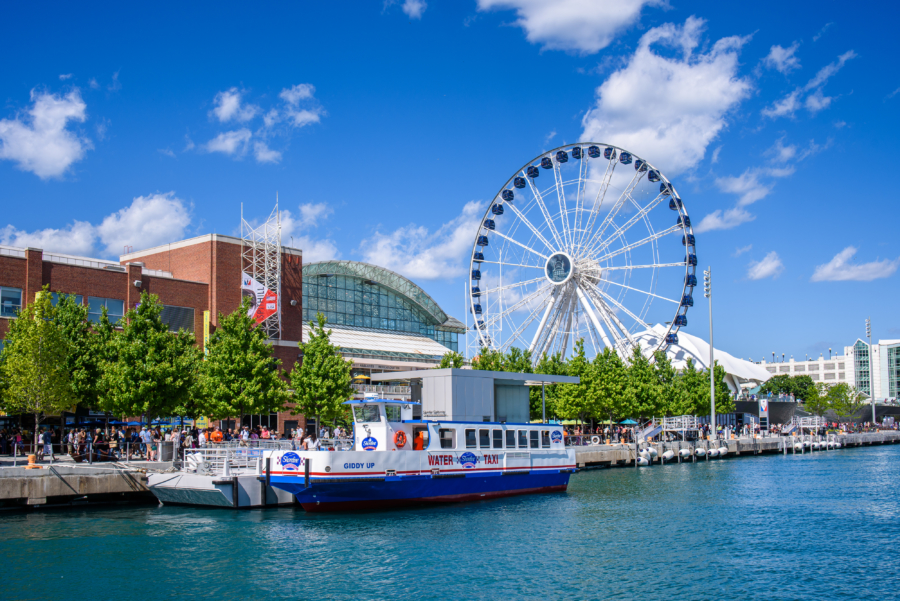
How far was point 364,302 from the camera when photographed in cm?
9125

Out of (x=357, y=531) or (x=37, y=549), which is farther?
(x=357, y=531)

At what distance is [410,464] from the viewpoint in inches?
1428

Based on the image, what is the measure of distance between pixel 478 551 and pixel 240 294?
4185 centimetres

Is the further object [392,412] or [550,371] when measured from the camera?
[550,371]

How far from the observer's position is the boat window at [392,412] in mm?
36812

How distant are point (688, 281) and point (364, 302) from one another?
36516 mm

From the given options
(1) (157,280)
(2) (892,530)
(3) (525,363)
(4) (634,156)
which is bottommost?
(2) (892,530)

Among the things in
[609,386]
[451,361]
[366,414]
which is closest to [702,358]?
Answer: [609,386]

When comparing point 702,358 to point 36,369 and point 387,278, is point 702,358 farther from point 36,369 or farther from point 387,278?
point 36,369

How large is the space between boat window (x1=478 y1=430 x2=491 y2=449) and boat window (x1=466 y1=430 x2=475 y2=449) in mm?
441

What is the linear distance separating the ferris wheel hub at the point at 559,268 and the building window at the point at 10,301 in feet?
145

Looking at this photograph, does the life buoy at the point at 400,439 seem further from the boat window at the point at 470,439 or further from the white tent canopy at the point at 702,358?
the white tent canopy at the point at 702,358

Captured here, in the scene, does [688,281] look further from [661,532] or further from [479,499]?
[661,532]

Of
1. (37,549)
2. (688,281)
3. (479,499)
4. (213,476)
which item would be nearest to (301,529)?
(213,476)
